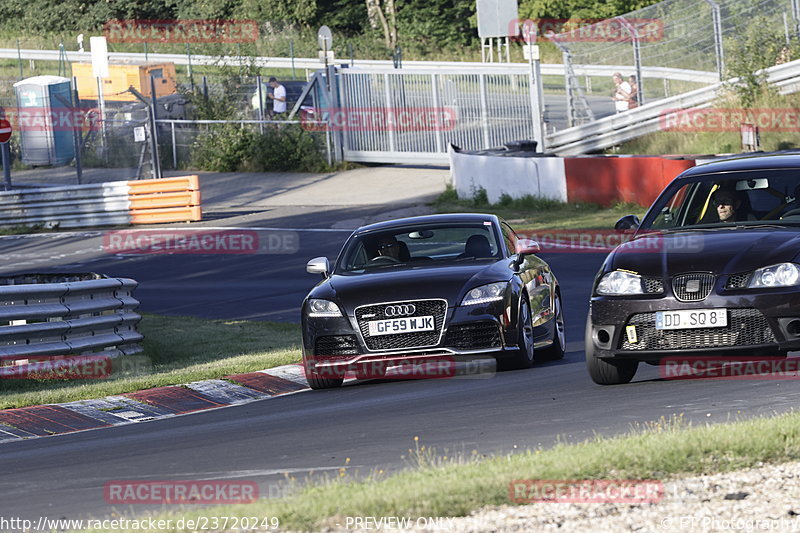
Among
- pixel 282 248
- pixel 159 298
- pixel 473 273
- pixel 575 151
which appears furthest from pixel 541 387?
pixel 575 151

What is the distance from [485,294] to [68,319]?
455 cm

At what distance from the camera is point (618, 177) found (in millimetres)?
26062

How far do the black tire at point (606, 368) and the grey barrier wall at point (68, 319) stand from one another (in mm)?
5626

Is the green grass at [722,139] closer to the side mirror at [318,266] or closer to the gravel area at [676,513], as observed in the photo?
the side mirror at [318,266]

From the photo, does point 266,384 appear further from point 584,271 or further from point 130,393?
point 584,271

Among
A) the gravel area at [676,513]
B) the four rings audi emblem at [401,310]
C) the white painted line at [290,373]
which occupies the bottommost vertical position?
the white painted line at [290,373]

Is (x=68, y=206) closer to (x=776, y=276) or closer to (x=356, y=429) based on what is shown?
(x=356, y=429)

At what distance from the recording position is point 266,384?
12.3m

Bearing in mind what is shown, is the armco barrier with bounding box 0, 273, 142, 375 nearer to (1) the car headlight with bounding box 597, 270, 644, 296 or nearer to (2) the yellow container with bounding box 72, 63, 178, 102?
(1) the car headlight with bounding box 597, 270, 644, 296

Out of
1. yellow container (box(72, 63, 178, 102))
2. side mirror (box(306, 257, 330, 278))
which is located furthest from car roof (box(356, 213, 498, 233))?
yellow container (box(72, 63, 178, 102))

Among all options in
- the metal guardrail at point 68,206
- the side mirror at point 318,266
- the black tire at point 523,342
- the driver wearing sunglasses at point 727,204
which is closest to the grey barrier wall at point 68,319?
the side mirror at point 318,266

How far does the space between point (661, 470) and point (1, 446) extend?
5455 millimetres

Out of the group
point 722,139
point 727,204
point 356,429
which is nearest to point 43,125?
point 722,139

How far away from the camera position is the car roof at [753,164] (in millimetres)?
10023
